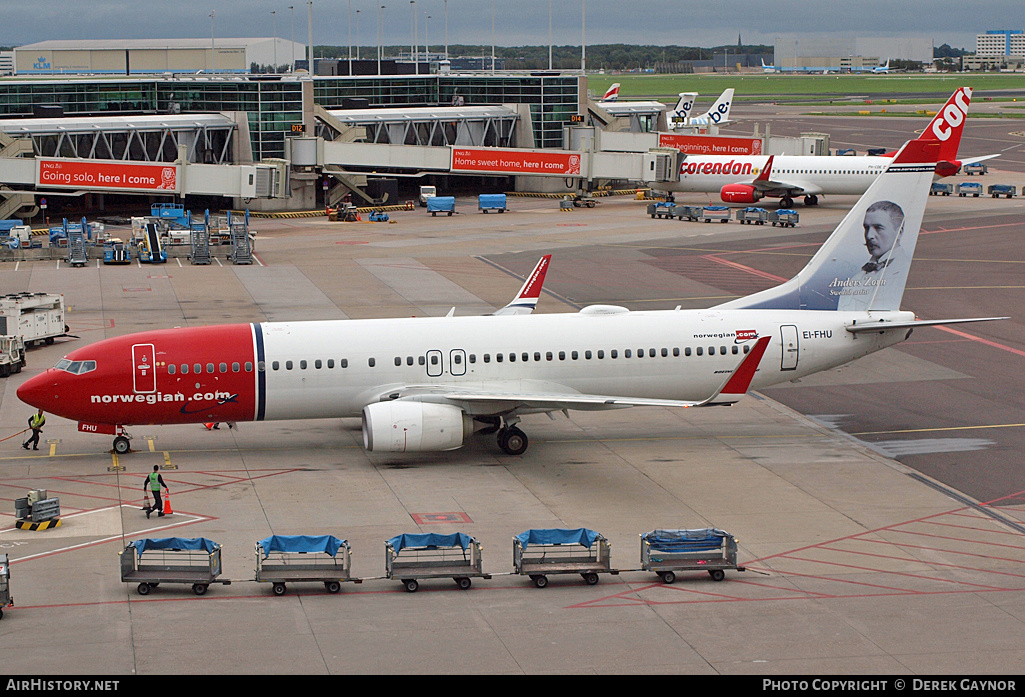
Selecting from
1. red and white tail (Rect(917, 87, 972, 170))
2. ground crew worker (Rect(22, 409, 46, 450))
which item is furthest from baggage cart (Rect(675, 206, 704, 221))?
ground crew worker (Rect(22, 409, 46, 450))

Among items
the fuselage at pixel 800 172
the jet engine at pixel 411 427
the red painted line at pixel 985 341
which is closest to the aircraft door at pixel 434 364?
the jet engine at pixel 411 427

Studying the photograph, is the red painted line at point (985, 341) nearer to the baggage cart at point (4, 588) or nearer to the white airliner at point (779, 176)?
the baggage cart at point (4, 588)

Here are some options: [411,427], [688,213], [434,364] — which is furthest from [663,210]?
[411,427]

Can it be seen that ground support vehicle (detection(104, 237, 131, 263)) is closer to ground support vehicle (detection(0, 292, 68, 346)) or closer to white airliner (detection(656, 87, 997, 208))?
ground support vehicle (detection(0, 292, 68, 346))

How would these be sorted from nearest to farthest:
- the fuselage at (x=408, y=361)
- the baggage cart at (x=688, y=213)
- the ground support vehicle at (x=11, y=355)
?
the fuselage at (x=408, y=361) → the ground support vehicle at (x=11, y=355) → the baggage cart at (x=688, y=213)

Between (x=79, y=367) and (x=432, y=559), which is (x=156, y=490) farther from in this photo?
(x=432, y=559)

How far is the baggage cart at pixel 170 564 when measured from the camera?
26.9m

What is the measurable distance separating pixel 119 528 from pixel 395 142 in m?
87.3

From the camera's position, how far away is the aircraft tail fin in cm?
4212

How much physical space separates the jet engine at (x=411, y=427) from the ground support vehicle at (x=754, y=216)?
64968 mm

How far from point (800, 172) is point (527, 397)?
→ 7552cm

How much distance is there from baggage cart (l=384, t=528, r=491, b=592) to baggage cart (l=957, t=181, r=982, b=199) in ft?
320

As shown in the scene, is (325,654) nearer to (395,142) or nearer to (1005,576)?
(1005,576)

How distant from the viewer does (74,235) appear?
3125 inches
